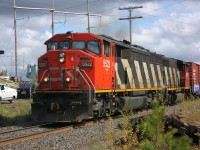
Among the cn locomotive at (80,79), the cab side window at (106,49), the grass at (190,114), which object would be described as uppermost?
the cab side window at (106,49)

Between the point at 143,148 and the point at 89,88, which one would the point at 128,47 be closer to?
the point at 89,88

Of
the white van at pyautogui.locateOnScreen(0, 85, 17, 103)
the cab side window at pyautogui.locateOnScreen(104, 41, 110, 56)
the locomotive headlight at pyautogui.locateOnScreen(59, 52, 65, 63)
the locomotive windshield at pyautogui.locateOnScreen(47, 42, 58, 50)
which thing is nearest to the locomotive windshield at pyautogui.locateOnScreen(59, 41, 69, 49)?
the locomotive windshield at pyautogui.locateOnScreen(47, 42, 58, 50)

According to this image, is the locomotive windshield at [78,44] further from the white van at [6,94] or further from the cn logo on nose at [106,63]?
the white van at [6,94]

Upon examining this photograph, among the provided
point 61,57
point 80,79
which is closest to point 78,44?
point 61,57

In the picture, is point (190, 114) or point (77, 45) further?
point (77, 45)

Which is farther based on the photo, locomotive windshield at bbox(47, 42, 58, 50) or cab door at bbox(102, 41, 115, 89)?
locomotive windshield at bbox(47, 42, 58, 50)

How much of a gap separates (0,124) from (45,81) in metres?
2.85

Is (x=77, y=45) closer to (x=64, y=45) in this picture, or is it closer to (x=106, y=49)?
(x=64, y=45)

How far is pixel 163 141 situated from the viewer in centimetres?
619

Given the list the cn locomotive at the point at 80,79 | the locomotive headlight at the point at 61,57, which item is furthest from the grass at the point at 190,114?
the locomotive headlight at the point at 61,57

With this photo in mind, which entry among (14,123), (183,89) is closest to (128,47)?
(14,123)

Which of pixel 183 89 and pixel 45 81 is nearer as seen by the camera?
pixel 45 81

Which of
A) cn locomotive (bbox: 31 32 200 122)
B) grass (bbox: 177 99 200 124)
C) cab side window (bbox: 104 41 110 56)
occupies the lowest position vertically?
grass (bbox: 177 99 200 124)

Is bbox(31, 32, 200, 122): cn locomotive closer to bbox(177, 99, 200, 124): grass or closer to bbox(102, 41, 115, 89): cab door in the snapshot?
bbox(102, 41, 115, 89): cab door
